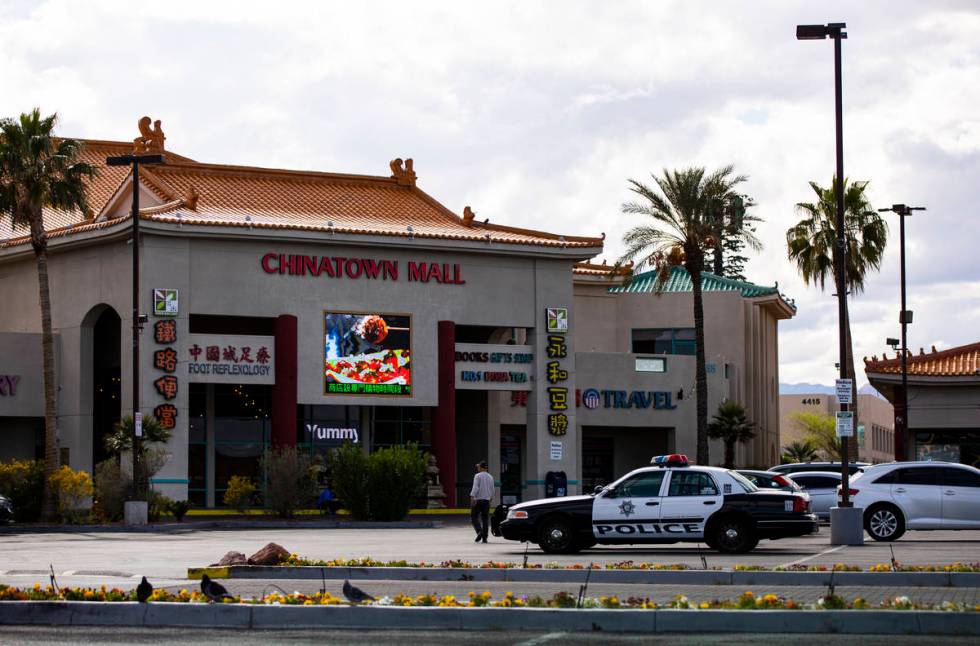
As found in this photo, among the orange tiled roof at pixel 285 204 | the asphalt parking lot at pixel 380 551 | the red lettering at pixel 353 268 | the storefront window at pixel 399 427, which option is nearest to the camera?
the asphalt parking lot at pixel 380 551

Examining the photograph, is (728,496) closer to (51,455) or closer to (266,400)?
(51,455)

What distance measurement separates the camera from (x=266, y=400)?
180ft

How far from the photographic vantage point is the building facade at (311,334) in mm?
49562

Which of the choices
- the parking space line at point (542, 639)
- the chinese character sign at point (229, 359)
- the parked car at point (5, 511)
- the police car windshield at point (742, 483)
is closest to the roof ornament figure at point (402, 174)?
the chinese character sign at point (229, 359)

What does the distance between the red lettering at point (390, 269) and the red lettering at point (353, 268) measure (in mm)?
985

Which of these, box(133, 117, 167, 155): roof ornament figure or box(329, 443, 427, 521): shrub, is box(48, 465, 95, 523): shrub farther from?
box(133, 117, 167, 155): roof ornament figure

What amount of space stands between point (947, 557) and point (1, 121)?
31958 millimetres

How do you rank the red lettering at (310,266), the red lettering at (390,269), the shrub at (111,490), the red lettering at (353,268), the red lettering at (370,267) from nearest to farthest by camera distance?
the shrub at (111,490), the red lettering at (310,266), the red lettering at (353,268), the red lettering at (370,267), the red lettering at (390,269)

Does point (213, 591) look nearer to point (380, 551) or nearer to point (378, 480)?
point (380, 551)

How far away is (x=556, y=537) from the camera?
26500 millimetres

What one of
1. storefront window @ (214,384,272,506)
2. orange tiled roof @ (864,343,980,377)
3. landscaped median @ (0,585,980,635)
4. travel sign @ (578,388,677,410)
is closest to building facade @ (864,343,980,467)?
orange tiled roof @ (864,343,980,377)

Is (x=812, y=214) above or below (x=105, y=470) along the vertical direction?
above

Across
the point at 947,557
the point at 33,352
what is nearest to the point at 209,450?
the point at 33,352

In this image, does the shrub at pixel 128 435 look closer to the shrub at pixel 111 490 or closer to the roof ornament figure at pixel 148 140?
the shrub at pixel 111 490
